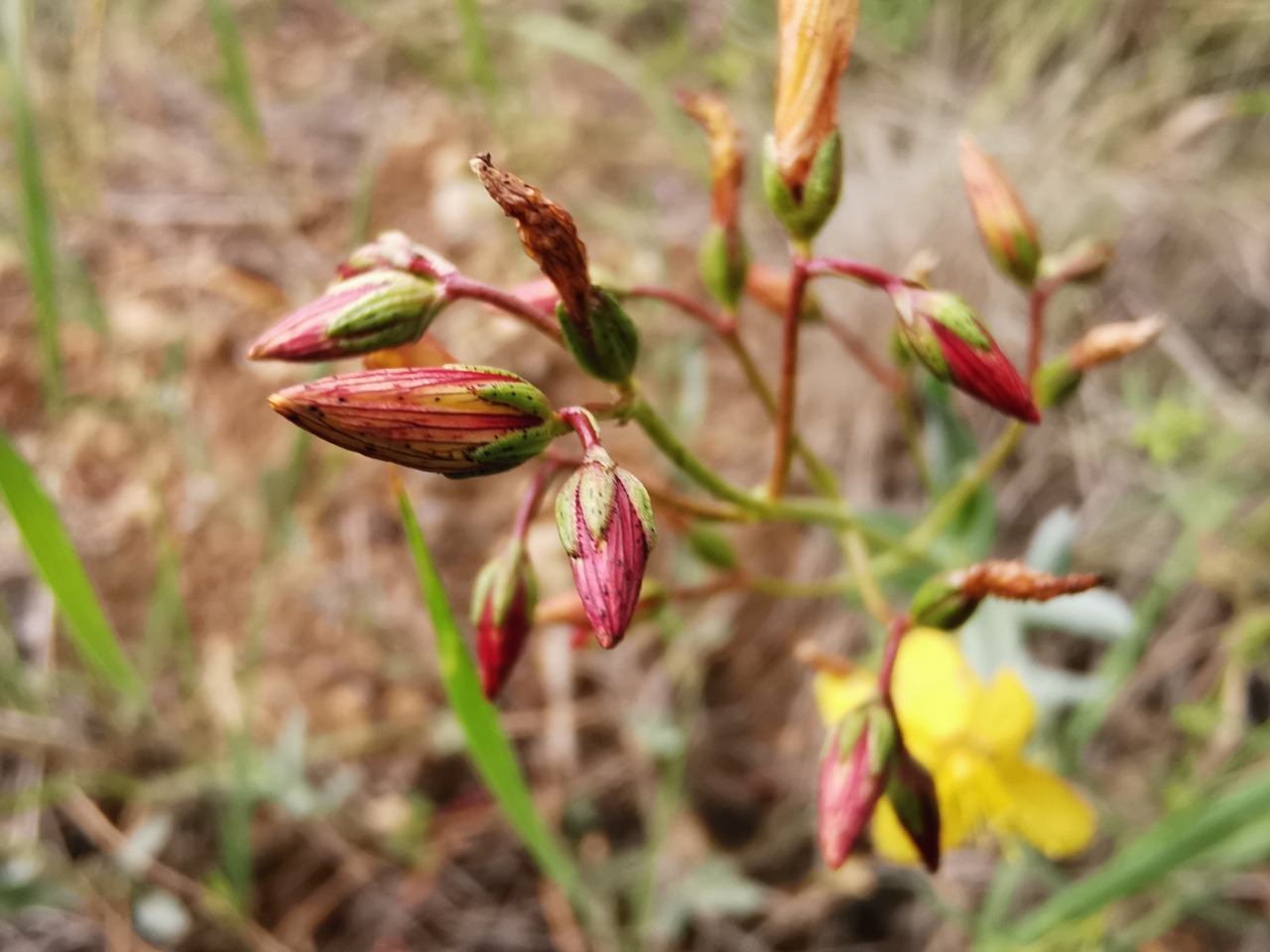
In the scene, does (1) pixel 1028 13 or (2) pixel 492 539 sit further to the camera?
(1) pixel 1028 13

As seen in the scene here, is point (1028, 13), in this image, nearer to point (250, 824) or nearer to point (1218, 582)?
point (1218, 582)

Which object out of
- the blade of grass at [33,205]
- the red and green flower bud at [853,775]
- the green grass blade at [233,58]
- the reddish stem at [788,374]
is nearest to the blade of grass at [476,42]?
the green grass blade at [233,58]

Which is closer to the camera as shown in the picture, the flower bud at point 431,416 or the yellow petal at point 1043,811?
the flower bud at point 431,416

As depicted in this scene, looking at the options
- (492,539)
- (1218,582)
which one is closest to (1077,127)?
(1218,582)

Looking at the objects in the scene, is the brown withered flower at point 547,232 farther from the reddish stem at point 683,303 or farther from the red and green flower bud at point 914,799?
the red and green flower bud at point 914,799

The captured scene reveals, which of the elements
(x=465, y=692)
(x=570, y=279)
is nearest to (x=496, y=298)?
(x=570, y=279)

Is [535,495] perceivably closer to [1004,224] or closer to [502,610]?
[502,610]
